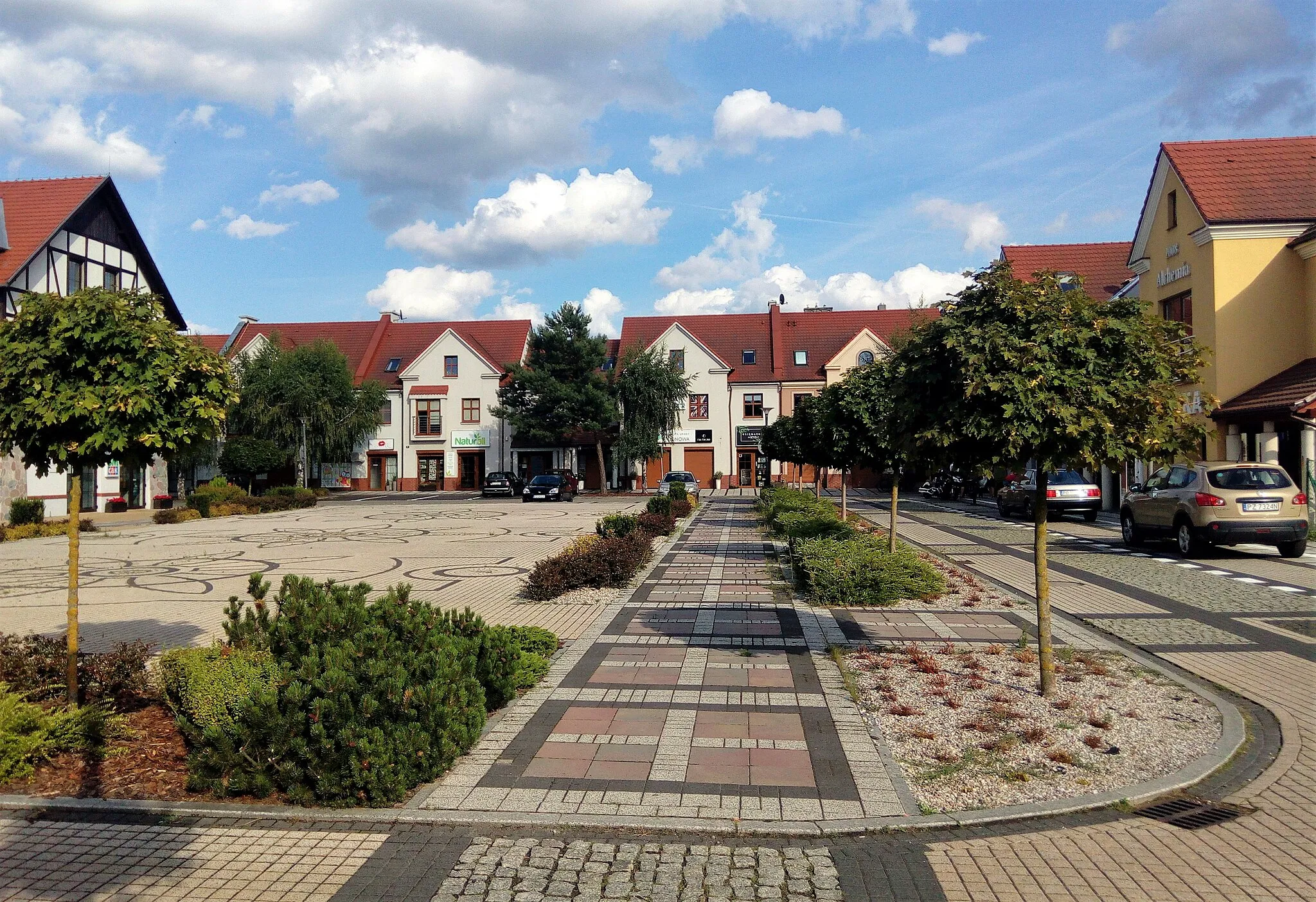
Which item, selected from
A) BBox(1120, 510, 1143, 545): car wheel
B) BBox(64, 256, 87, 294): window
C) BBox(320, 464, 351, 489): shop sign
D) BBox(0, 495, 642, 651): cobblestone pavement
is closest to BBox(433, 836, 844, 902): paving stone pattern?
BBox(0, 495, 642, 651): cobblestone pavement

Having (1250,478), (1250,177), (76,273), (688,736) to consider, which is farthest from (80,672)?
(76,273)

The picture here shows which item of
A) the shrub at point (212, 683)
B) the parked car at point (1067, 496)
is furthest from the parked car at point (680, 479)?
the shrub at point (212, 683)

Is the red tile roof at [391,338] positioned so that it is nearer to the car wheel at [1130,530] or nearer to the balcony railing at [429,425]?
the balcony railing at [429,425]

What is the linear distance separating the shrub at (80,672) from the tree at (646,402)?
42.2m

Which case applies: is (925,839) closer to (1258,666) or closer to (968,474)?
(968,474)

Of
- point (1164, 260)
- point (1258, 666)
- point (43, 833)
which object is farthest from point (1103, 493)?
point (43, 833)

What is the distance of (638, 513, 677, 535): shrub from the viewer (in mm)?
19688

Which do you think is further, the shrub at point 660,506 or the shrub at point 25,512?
the shrub at point 25,512

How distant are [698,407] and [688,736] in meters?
48.3

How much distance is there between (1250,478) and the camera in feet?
49.4

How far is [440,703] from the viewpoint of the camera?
5.29 meters

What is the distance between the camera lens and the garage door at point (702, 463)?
5453 cm

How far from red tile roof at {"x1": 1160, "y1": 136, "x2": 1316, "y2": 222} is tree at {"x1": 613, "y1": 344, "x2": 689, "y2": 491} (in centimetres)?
2843

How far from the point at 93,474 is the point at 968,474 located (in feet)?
107
